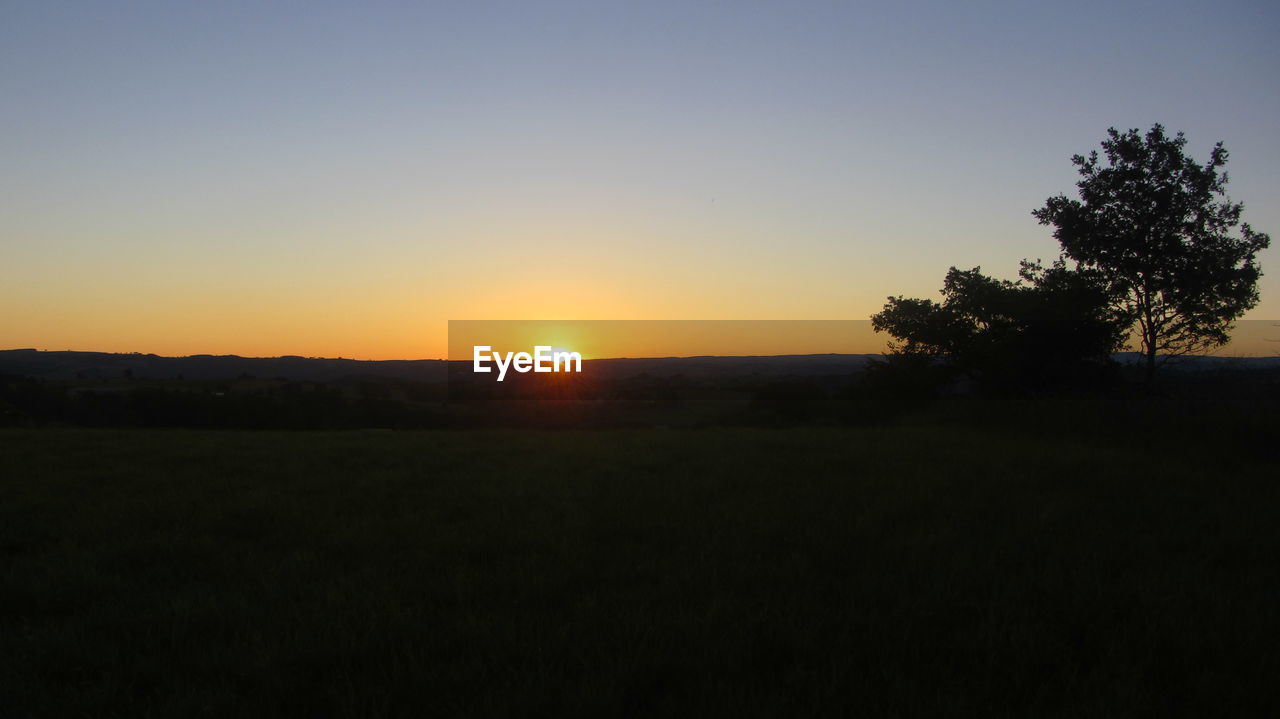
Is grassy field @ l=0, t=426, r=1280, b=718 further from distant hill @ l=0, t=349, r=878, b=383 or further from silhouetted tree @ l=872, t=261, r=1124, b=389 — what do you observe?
distant hill @ l=0, t=349, r=878, b=383

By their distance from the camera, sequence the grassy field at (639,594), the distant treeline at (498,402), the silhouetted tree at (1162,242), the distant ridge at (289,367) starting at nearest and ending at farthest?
1. the grassy field at (639,594)
2. the silhouetted tree at (1162,242)
3. the distant treeline at (498,402)
4. the distant ridge at (289,367)

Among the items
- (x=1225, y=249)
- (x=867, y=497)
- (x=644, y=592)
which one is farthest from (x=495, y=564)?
(x=1225, y=249)

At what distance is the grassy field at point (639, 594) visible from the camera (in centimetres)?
277

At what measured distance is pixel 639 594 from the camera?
3750 millimetres

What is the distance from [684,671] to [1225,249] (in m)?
15.5

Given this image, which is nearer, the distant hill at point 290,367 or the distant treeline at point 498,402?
the distant treeline at point 498,402

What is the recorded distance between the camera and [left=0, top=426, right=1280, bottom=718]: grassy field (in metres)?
2.77

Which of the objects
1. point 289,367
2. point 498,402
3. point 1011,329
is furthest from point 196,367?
point 1011,329

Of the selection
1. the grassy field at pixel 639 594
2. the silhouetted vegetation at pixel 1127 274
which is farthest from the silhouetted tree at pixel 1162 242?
the grassy field at pixel 639 594

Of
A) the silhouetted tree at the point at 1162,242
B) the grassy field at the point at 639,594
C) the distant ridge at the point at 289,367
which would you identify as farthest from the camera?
the distant ridge at the point at 289,367

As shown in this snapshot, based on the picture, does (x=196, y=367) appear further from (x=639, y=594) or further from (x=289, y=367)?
(x=639, y=594)

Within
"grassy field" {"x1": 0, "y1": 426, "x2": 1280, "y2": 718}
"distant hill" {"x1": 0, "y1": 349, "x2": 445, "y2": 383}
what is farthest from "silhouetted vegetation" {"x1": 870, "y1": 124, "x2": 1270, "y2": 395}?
"distant hill" {"x1": 0, "y1": 349, "x2": 445, "y2": 383}

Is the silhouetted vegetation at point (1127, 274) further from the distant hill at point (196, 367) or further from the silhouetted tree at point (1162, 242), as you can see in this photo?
the distant hill at point (196, 367)

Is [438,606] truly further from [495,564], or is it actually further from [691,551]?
[691,551]
